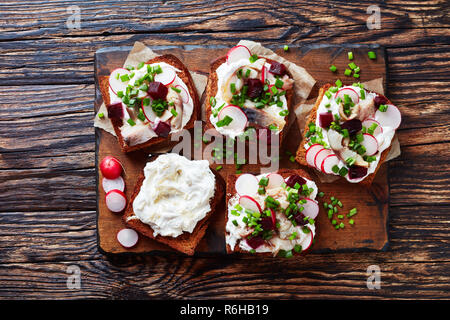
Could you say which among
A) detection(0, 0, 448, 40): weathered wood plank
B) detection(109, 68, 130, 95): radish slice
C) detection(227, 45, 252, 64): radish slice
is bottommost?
detection(109, 68, 130, 95): radish slice

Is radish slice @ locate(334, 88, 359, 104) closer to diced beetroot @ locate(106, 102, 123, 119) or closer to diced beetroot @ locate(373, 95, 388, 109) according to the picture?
diced beetroot @ locate(373, 95, 388, 109)

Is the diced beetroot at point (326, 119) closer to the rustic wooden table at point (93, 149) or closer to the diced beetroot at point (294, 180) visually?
the diced beetroot at point (294, 180)

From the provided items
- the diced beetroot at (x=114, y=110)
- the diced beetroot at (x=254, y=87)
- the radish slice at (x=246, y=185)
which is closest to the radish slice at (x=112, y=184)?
the diced beetroot at (x=114, y=110)

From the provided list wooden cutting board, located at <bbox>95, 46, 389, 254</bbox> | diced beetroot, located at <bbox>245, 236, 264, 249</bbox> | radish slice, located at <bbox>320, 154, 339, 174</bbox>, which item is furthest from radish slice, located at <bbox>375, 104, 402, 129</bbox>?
diced beetroot, located at <bbox>245, 236, 264, 249</bbox>

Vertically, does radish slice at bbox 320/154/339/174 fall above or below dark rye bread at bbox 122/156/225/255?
Answer: above

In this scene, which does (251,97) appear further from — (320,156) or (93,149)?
(93,149)

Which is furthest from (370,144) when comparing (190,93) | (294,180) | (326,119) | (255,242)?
(190,93)

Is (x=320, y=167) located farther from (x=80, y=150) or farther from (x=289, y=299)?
(x=80, y=150)
